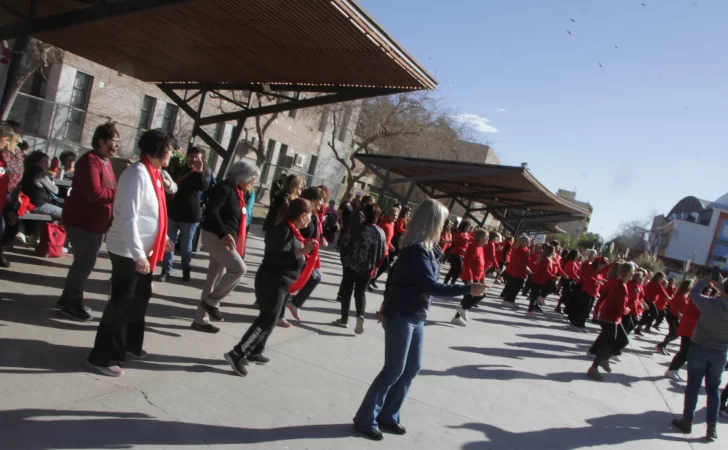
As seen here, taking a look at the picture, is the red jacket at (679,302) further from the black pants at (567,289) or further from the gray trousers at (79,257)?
the gray trousers at (79,257)

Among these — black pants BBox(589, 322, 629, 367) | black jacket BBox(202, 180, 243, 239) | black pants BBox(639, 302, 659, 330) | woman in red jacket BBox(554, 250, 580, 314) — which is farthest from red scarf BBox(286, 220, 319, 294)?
black pants BBox(639, 302, 659, 330)

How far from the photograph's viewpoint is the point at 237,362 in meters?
4.95

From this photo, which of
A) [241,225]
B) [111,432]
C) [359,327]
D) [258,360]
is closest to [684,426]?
[359,327]

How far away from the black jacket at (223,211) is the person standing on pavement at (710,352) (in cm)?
526

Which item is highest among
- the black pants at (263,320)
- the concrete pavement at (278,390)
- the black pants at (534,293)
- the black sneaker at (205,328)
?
the black pants at (534,293)

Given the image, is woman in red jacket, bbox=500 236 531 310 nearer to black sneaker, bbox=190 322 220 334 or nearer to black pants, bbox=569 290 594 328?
black pants, bbox=569 290 594 328

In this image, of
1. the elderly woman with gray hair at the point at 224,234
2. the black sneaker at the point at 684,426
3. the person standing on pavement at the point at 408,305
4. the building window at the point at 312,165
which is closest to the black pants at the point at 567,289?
the black sneaker at the point at 684,426

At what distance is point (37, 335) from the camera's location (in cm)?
490

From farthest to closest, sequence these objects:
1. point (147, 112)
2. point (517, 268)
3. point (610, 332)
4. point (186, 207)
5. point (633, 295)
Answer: point (147, 112), point (517, 268), point (633, 295), point (610, 332), point (186, 207)

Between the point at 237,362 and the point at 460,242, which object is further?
the point at 460,242

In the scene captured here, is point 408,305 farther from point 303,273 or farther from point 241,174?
point 241,174

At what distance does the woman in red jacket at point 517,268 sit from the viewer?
45.5 feet

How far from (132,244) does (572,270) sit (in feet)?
42.1

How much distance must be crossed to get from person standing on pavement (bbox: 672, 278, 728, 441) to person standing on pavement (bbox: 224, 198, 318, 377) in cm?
451
